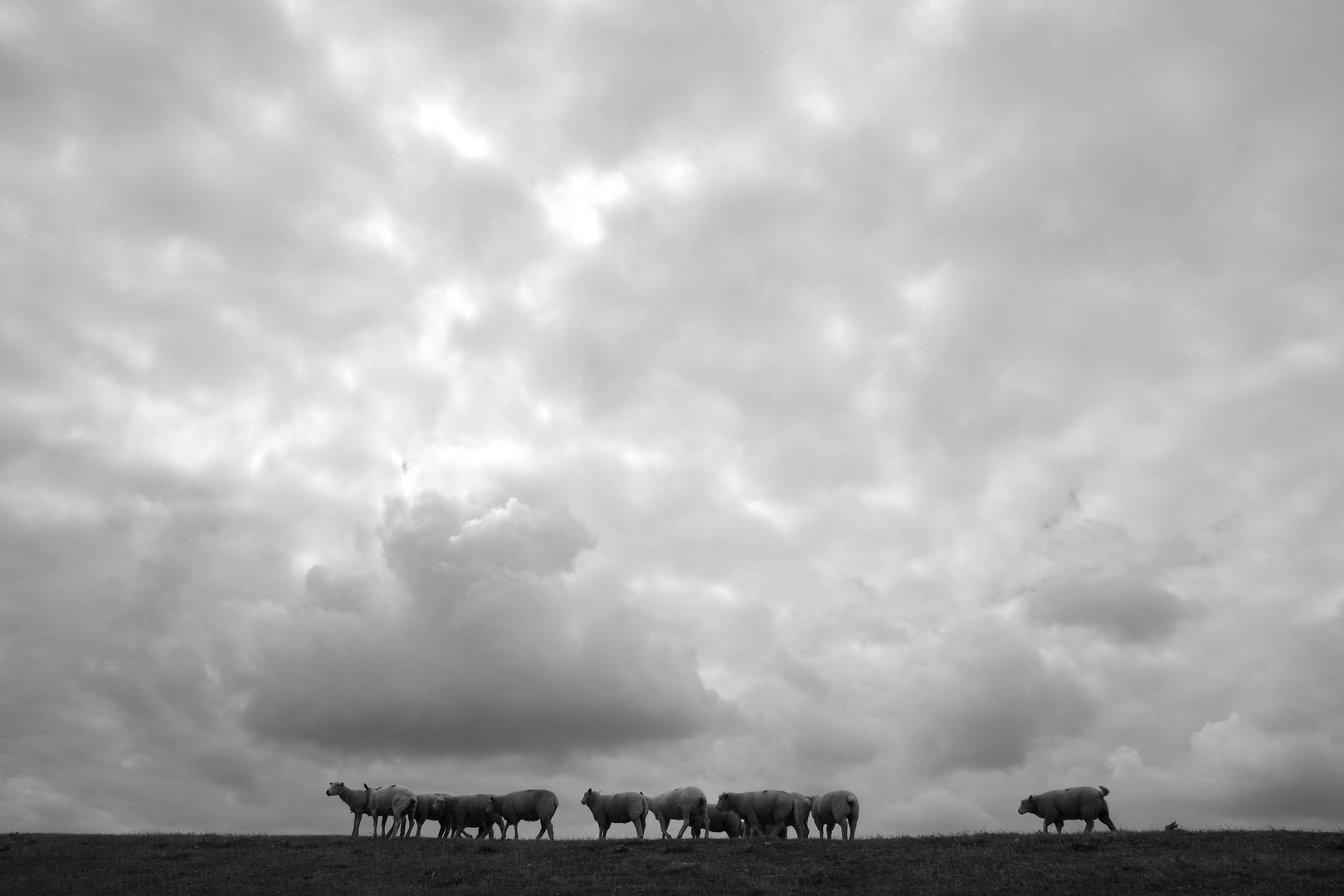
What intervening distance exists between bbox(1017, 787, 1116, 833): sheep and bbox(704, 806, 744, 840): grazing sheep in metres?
18.0

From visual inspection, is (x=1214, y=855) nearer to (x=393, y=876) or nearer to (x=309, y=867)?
(x=393, y=876)

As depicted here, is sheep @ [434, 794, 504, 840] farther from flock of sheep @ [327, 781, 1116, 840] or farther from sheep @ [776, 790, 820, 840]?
sheep @ [776, 790, 820, 840]

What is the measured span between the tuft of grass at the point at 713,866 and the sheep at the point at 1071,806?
11.2m

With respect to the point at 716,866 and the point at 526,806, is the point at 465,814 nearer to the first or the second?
the point at 526,806

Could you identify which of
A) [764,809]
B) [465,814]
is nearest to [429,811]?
[465,814]

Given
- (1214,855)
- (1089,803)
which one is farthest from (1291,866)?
(1089,803)

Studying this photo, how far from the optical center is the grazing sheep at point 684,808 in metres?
55.9

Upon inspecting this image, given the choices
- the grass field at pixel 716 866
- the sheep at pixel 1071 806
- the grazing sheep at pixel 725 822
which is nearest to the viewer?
the grass field at pixel 716 866

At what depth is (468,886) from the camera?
36.4 metres

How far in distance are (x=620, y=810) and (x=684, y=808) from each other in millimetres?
4162

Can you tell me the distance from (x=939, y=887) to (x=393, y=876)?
74.2 feet

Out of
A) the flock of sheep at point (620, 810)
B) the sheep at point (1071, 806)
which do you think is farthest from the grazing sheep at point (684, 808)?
the sheep at point (1071, 806)

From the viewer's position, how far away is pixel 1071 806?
52469 millimetres

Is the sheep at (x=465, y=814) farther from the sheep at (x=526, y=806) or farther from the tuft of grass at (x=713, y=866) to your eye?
the tuft of grass at (x=713, y=866)
